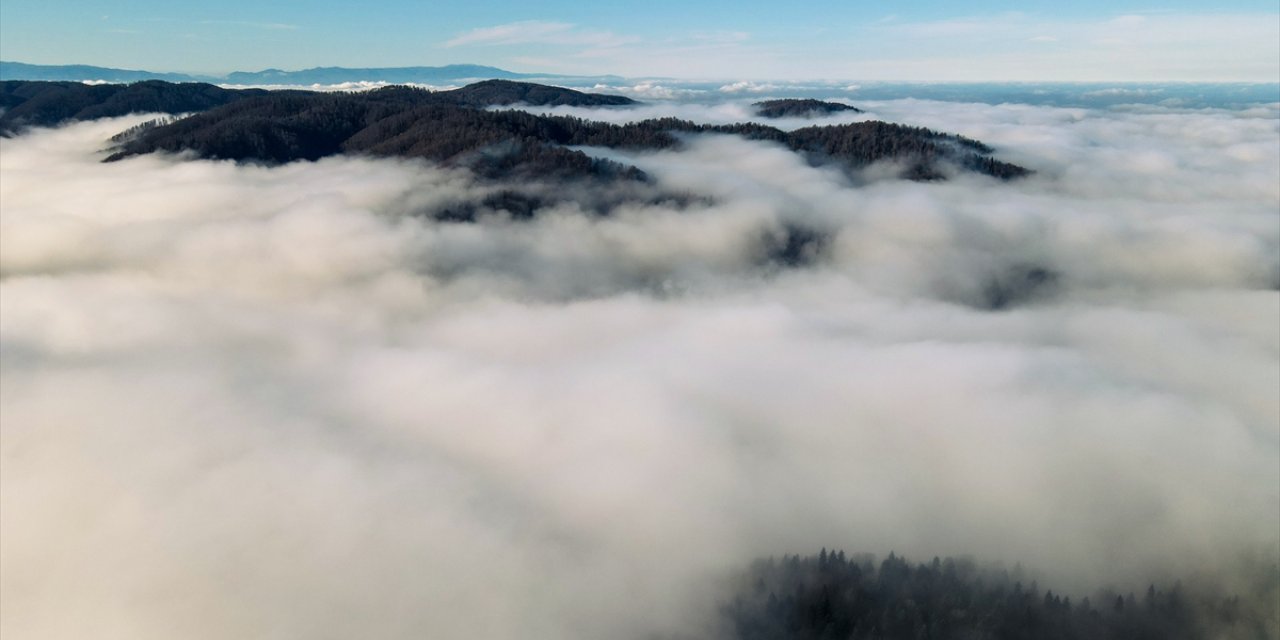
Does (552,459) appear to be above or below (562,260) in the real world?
below

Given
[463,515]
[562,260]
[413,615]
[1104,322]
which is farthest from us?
[562,260]

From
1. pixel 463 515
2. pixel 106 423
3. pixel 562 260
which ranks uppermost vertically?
pixel 562 260

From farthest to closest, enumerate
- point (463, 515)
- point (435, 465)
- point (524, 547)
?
point (435, 465), point (463, 515), point (524, 547)

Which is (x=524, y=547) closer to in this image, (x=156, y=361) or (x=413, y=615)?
(x=413, y=615)

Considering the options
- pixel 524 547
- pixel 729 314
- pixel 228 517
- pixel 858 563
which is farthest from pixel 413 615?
pixel 729 314

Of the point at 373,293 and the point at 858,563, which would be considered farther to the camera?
the point at 373,293

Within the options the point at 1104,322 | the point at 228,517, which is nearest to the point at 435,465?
the point at 228,517
